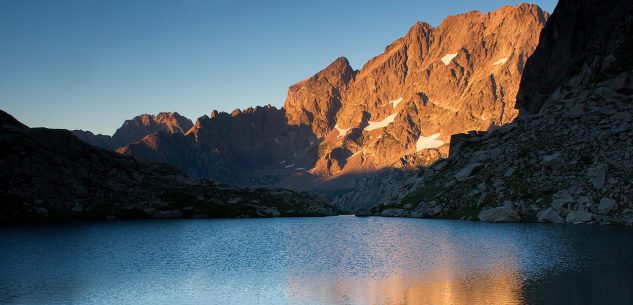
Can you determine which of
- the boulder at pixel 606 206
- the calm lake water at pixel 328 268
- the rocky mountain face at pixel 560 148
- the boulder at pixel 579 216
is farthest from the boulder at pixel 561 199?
the calm lake water at pixel 328 268

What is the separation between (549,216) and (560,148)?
2238cm

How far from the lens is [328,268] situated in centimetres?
5909

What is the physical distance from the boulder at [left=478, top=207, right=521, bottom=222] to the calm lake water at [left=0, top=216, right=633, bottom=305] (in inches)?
634

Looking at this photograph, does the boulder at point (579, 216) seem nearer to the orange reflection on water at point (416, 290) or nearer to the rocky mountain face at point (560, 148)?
the rocky mountain face at point (560, 148)

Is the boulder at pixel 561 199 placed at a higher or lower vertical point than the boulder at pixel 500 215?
higher

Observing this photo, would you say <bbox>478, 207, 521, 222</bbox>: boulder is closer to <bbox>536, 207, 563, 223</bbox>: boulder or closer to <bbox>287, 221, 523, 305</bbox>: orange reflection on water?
Result: <bbox>536, 207, 563, 223</bbox>: boulder

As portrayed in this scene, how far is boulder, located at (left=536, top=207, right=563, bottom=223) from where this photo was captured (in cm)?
10799

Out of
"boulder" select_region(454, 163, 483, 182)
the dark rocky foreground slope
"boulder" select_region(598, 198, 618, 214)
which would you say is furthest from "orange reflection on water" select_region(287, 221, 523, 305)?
the dark rocky foreground slope

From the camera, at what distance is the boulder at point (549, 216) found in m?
108

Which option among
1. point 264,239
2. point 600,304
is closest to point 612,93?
point 264,239

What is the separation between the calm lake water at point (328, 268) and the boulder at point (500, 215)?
16.1 meters

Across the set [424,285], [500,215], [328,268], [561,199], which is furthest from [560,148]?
[424,285]

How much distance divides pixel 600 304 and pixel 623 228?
63.5m

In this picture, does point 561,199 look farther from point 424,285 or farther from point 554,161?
point 424,285
